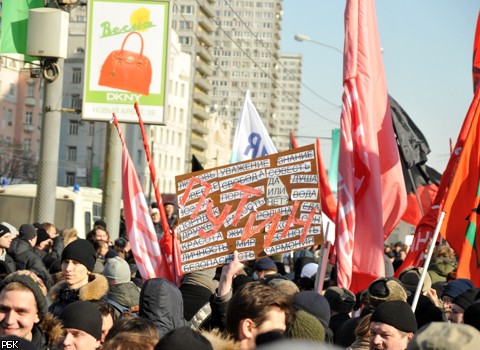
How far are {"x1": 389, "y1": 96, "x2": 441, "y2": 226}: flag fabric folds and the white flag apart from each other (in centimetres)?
174

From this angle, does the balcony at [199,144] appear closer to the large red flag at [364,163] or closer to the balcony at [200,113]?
the balcony at [200,113]

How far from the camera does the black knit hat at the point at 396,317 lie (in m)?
5.94

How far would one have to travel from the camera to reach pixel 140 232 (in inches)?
428

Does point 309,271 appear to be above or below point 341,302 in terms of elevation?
below

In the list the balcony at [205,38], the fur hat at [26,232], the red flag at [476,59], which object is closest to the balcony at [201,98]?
the balcony at [205,38]

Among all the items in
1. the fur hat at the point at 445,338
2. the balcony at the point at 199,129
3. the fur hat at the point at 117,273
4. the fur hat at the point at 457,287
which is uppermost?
the fur hat at the point at 445,338

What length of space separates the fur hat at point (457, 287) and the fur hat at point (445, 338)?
492 centimetres

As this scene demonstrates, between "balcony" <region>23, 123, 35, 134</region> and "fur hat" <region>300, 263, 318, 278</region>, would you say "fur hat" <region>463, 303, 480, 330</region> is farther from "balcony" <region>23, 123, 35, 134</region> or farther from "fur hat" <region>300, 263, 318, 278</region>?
"balcony" <region>23, 123, 35, 134</region>

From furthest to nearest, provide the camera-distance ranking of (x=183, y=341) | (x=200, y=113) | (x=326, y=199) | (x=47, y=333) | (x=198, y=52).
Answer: (x=198, y=52) → (x=200, y=113) → (x=326, y=199) → (x=47, y=333) → (x=183, y=341)

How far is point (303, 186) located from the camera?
873cm

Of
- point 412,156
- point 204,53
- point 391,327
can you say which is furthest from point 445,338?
point 204,53

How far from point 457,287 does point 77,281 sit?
8.60 feet

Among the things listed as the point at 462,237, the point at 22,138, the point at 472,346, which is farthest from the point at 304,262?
the point at 22,138

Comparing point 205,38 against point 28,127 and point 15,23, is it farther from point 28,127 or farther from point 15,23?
point 15,23
